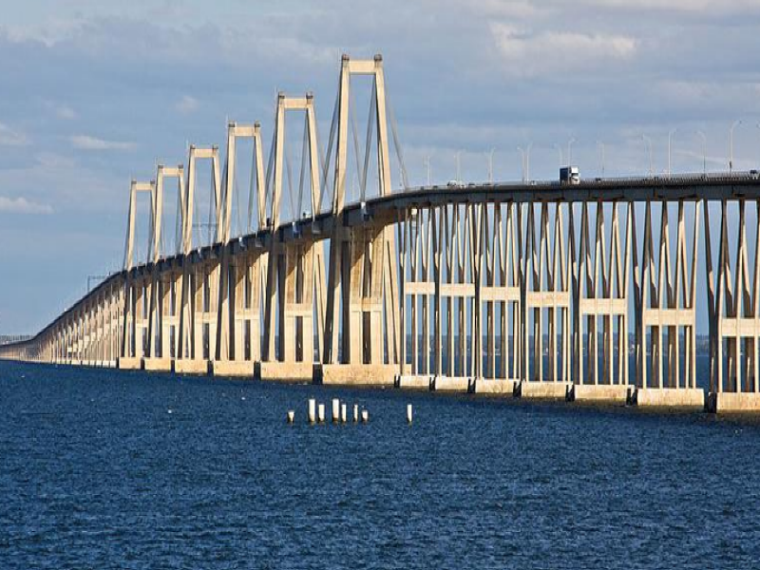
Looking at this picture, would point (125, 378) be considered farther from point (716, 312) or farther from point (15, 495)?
point (15, 495)

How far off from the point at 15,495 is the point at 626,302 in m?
52.0

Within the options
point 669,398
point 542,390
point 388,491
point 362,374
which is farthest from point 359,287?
point 388,491

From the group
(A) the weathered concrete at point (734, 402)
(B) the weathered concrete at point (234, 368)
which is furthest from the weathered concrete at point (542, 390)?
(B) the weathered concrete at point (234, 368)

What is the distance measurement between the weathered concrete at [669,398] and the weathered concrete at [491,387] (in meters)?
19.3

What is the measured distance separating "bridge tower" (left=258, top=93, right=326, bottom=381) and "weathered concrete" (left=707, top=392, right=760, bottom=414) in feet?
214

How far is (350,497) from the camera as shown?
63.6 meters

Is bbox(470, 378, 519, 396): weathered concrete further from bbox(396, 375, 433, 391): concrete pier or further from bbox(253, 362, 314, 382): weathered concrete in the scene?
bbox(253, 362, 314, 382): weathered concrete

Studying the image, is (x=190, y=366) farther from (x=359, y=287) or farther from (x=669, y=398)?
(x=669, y=398)

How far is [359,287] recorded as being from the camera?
144500 millimetres

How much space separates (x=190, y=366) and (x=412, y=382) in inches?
2592

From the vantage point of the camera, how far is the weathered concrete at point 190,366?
194m

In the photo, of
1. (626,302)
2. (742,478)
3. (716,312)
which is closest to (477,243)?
(626,302)

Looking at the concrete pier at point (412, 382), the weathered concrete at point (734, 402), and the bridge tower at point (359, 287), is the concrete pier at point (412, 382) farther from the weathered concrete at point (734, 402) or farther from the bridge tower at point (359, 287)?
the weathered concrete at point (734, 402)

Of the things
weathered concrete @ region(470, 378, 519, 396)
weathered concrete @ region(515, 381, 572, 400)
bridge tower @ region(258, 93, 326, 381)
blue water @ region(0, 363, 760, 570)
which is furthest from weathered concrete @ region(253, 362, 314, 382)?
blue water @ region(0, 363, 760, 570)
